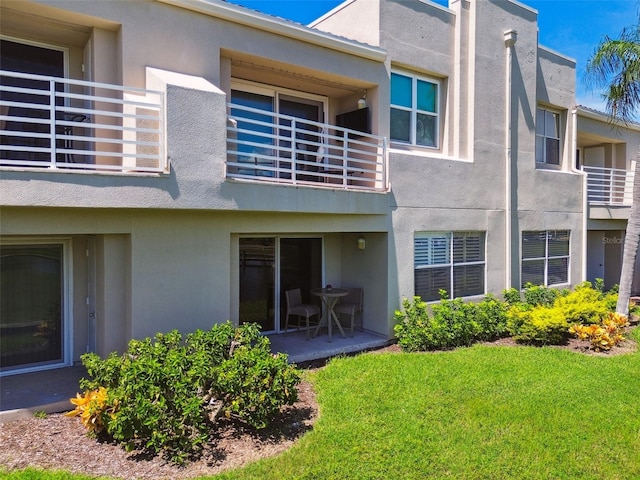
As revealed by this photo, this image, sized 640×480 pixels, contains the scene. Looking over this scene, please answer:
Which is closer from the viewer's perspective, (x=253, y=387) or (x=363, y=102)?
(x=253, y=387)

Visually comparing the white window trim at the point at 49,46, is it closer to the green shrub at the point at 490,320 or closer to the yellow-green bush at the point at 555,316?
the green shrub at the point at 490,320

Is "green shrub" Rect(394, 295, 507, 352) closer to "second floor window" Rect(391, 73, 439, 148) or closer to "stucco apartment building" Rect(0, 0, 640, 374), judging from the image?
"stucco apartment building" Rect(0, 0, 640, 374)

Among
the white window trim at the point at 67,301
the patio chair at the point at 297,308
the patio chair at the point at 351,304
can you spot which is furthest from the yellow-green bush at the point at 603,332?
the white window trim at the point at 67,301

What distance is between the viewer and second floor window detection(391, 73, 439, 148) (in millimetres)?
11500

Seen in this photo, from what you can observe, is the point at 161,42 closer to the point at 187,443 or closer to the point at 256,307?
the point at 256,307

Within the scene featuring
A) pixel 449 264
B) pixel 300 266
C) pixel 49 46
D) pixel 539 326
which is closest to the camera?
pixel 49 46

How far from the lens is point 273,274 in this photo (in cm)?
1112

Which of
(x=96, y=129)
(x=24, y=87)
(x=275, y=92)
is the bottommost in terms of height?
(x=96, y=129)

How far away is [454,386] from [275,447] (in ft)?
11.2

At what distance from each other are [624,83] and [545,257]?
5286mm

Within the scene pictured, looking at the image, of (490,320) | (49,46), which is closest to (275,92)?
(49,46)

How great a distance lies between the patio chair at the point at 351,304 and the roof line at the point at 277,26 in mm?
5622

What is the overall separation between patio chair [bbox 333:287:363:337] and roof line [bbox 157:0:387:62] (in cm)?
562

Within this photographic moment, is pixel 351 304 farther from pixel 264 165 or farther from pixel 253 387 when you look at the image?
Result: pixel 253 387
